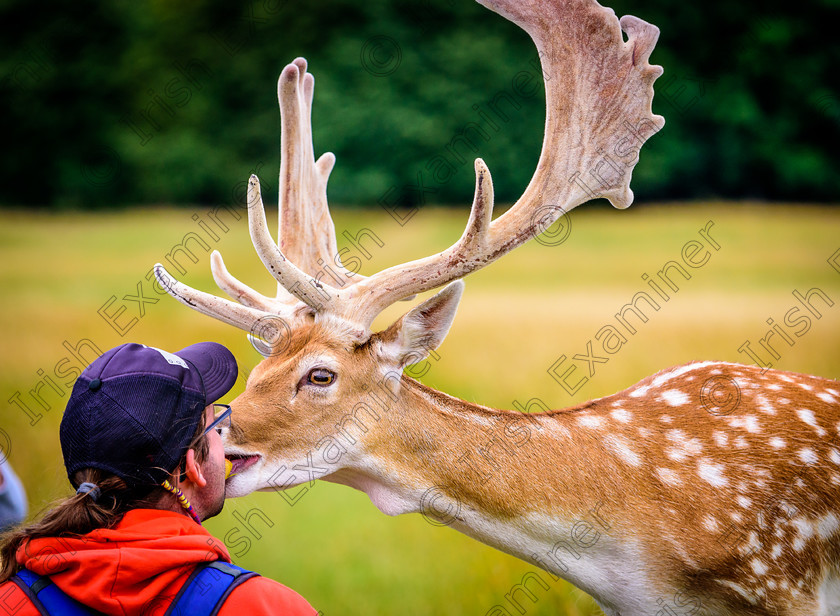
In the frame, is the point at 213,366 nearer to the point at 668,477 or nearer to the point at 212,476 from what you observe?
the point at 212,476

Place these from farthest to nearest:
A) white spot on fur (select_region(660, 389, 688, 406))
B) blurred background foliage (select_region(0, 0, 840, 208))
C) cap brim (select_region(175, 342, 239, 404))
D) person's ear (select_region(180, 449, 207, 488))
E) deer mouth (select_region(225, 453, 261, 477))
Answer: blurred background foliage (select_region(0, 0, 840, 208))
white spot on fur (select_region(660, 389, 688, 406))
deer mouth (select_region(225, 453, 261, 477))
cap brim (select_region(175, 342, 239, 404))
person's ear (select_region(180, 449, 207, 488))

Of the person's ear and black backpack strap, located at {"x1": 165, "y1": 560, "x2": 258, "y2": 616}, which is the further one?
the person's ear

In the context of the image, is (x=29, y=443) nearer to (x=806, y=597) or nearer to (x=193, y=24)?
(x=806, y=597)

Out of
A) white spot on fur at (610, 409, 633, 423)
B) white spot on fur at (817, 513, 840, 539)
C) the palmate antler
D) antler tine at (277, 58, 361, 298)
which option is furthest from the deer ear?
white spot on fur at (817, 513, 840, 539)

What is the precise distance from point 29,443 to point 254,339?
440 centimetres

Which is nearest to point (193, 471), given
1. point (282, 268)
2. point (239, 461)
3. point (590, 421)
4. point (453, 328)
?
point (239, 461)

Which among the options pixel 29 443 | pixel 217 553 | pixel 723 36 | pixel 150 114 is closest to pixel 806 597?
pixel 217 553

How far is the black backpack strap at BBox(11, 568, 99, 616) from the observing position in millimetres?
1288

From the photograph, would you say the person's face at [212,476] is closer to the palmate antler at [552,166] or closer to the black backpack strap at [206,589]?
the black backpack strap at [206,589]

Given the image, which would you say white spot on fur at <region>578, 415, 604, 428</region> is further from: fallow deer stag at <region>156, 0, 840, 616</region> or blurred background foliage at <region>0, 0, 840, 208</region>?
blurred background foliage at <region>0, 0, 840, 208</region>

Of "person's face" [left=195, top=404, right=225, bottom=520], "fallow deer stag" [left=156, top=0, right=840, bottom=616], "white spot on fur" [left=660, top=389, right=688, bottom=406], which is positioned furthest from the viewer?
"white spot on fur" [left=660, top=389, right=688, bottom=406]

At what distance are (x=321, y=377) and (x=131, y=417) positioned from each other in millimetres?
880

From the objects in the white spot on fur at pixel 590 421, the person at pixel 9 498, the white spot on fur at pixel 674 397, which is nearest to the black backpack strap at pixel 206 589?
the white spot on fur at pixel 590 421

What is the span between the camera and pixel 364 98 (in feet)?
51.3
